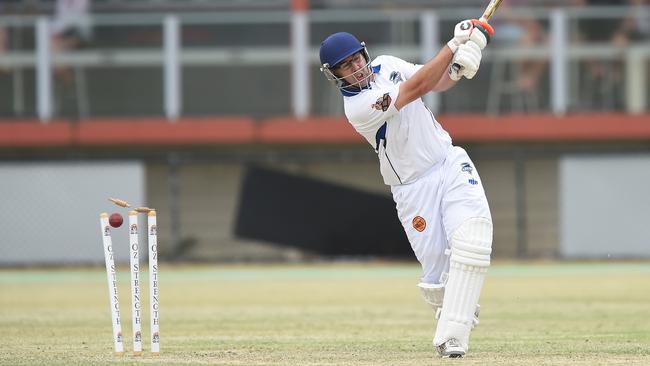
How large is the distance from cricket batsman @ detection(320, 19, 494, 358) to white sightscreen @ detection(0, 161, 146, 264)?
1292 cm

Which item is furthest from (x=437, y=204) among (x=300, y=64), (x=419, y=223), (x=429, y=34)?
(x=300, y=64)

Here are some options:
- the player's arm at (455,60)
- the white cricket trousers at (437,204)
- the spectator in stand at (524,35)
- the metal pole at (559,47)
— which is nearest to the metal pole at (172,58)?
the spectator in stand at (524,35)

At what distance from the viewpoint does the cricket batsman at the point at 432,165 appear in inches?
320

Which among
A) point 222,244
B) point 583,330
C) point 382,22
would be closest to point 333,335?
point 583,330

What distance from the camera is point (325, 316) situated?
1274cm

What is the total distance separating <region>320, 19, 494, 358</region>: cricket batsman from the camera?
8117mm

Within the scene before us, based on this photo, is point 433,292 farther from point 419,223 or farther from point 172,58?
point 172,58

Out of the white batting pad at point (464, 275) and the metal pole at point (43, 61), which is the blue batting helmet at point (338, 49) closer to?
the white batting pad at point (464, 275)

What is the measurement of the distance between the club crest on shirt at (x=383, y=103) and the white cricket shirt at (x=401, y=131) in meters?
0.10

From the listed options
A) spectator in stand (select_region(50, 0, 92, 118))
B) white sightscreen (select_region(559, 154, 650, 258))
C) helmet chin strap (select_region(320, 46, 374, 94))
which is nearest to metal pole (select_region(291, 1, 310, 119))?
spectator in stand (select_region(50, 0, 92, 118))

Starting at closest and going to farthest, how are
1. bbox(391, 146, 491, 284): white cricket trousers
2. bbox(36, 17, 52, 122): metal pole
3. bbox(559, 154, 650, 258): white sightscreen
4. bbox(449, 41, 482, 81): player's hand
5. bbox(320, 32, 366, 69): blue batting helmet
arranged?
bbox(449, 41, 482, 81): player's hand
bbox(320, 32, 366, 69): blue batting helmet
bbox(391, 146, 491, 284): white cricket trousers
bbox(559, 154, 650, 258): white sightscreen
bbox(36, 17, 52, 122): metal pole

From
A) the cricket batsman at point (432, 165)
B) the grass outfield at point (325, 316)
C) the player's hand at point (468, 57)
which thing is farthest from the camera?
the grass outfield at point (325, 316)

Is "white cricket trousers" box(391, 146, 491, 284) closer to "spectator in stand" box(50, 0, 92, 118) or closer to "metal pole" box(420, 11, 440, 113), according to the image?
"metal pole" box(420, 11, 440, 113)

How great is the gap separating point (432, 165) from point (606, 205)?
12935 mm
